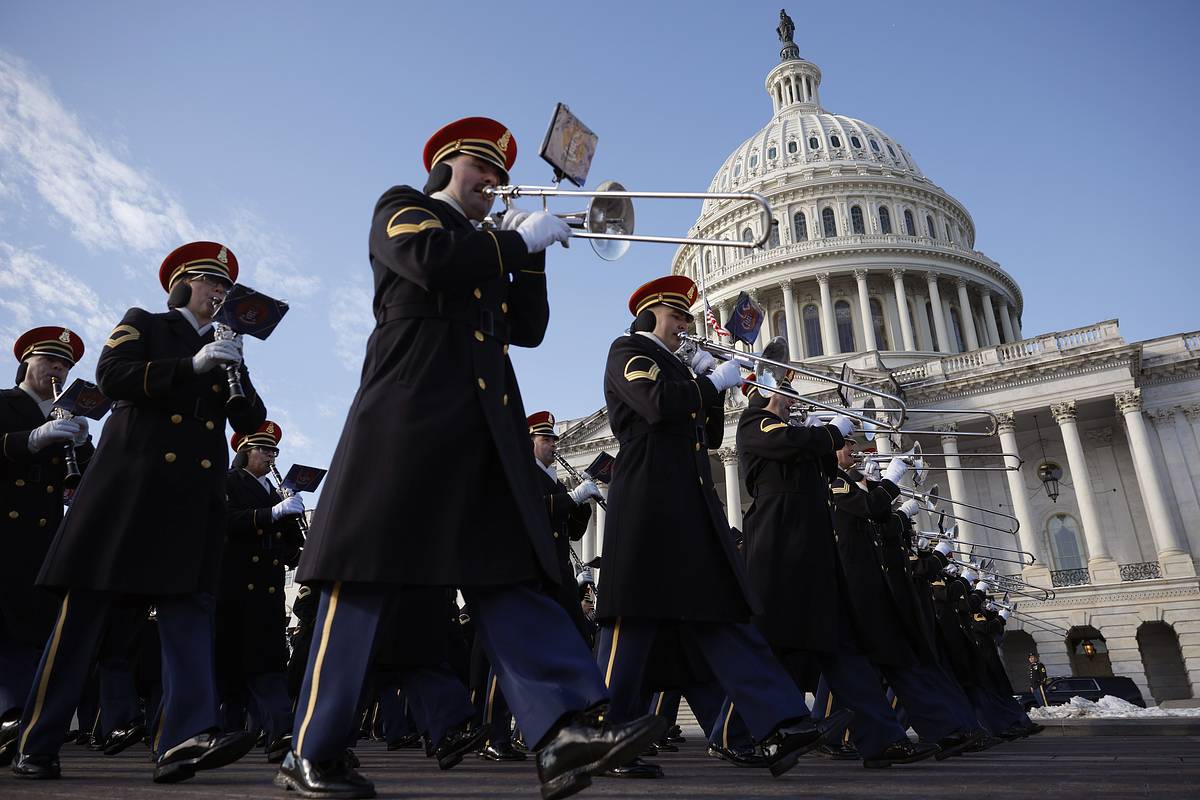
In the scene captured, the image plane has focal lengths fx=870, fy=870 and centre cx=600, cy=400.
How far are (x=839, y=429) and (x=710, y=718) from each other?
6.81 ft

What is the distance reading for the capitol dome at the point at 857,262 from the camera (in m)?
55.8

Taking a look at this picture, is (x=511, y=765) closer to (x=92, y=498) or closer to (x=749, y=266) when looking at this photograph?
(x=92, y=498)

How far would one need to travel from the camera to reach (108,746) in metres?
6.42

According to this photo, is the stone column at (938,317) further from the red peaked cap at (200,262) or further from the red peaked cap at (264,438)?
the red peaked cap at (200,262)

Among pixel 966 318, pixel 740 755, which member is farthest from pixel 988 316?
pixel 740 755

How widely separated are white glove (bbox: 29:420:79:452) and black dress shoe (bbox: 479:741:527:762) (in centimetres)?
348

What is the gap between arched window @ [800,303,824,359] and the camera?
184 feet

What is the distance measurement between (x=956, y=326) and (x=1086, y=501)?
80.8 ft

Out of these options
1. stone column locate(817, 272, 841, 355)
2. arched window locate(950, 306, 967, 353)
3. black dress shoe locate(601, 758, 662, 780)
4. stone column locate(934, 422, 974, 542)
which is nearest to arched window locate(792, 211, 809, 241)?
stone column locate(817, 272, 841, 355)

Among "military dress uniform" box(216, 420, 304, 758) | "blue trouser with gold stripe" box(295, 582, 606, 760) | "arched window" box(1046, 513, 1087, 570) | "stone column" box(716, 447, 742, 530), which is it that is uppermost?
"stone column" box(716, 447, 742, 530)

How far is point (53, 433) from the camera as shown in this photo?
5.20 m

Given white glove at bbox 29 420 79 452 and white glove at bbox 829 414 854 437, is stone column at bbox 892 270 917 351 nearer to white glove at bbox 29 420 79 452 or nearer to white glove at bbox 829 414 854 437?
white glove at bbox 829 414 854 437

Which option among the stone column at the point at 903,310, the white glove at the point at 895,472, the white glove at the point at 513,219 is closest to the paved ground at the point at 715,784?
the white glove at the point at 513,219

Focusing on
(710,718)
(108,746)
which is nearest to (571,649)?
(710,718)
